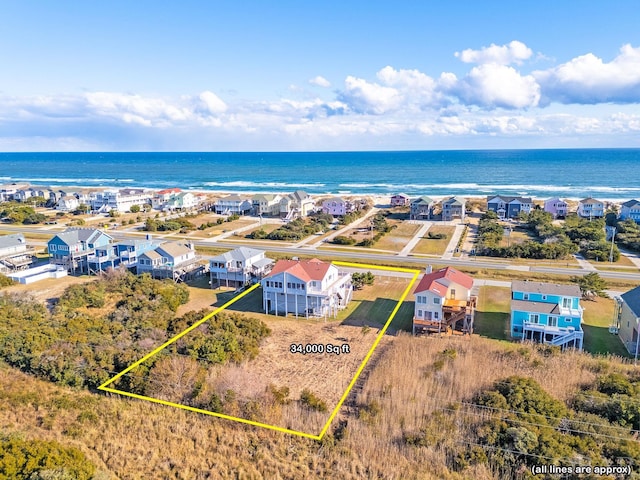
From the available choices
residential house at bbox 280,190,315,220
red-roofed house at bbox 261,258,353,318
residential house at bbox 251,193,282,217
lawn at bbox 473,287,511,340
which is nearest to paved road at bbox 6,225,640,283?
lawn at bbox 473,287,511,340

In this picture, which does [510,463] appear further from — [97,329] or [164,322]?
[97,329]

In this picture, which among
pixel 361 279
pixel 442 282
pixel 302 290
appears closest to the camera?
pixel 442 282

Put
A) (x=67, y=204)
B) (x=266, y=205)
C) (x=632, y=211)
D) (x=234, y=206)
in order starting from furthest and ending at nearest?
(x=67, y=204) → (x=234, y=206) → (x=266, y=205) → (x=632, y=211)

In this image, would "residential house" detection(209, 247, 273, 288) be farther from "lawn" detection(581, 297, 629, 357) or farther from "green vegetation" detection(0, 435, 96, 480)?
"lawn" detection(581, 297, 629, 357)

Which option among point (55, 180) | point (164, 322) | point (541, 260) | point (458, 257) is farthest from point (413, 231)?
point (55, 180)

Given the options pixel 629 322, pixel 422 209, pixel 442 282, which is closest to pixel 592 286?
pixel 629 322

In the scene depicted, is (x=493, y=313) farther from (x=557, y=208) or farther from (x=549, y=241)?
(x=557, y=208)
